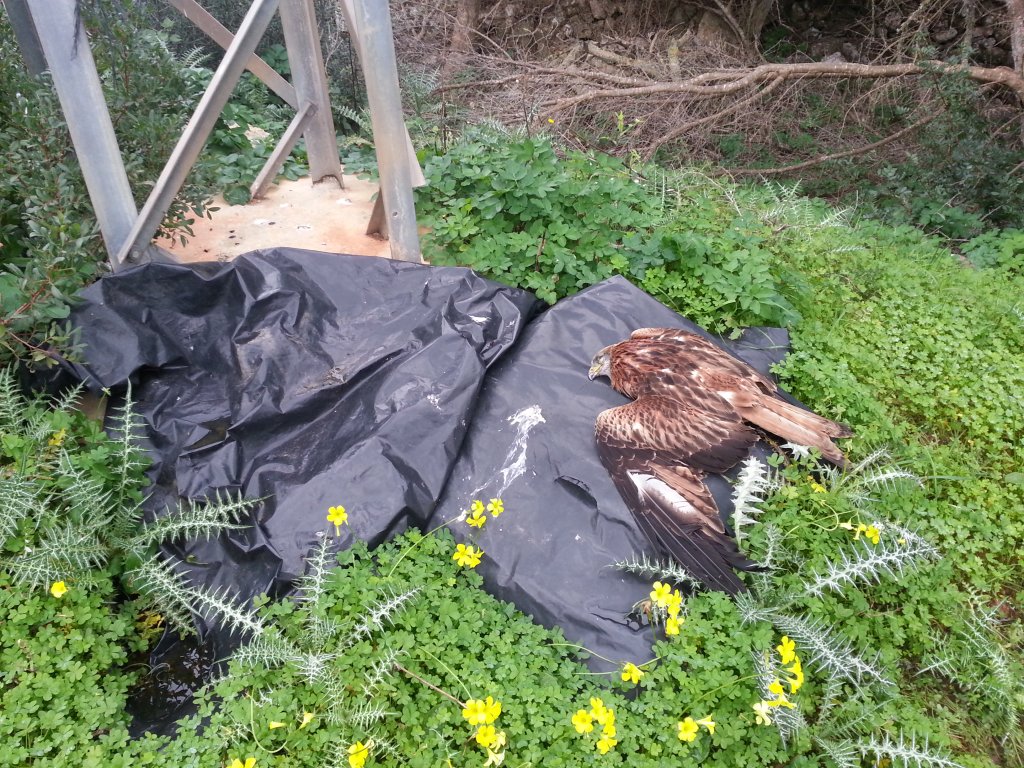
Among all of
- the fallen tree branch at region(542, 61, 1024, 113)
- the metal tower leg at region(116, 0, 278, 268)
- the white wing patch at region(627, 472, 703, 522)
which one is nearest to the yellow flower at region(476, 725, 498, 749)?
the white wing patch at region(627, 472, 703, 522)

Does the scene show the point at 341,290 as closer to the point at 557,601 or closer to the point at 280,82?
the point at 557,601

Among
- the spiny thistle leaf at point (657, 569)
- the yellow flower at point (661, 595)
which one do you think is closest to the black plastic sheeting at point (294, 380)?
the spiny thistle leaf at point (657, 569)

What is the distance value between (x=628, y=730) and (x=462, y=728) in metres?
0.51

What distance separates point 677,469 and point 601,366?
0.60m

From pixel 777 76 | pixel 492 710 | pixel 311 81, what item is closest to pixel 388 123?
pixel 311 81

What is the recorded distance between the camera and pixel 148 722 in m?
2.19

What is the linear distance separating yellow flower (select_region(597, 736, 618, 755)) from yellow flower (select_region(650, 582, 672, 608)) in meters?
0.43

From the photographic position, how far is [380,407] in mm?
2701

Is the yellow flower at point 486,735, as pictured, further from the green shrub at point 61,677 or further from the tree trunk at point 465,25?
the tree trunk at point 465,25

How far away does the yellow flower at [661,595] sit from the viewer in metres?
2.11

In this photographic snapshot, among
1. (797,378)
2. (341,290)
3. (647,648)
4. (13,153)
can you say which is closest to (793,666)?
(647,648)

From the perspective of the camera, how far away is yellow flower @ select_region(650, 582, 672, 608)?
211 cm

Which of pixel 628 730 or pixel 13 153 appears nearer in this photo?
pixel 628 730

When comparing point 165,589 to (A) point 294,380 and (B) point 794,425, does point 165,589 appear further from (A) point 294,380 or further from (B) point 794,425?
(B) point 794,425
